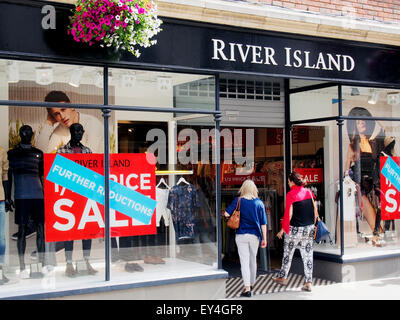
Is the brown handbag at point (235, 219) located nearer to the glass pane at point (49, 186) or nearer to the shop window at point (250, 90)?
the glass pane at point (49, 186)

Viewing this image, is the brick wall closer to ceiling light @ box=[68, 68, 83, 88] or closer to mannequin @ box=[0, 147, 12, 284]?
ceiling light @ box=[68, 68, 83, 88]

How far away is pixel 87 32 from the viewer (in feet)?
22.1

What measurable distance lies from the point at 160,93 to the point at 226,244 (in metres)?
3.38

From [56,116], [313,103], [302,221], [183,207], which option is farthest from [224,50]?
[302,221]

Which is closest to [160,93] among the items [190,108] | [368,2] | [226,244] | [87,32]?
[190,108]

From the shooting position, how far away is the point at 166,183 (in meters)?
8.04

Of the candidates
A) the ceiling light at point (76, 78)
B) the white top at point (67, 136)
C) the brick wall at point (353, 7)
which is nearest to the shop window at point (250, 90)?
the brick wall at point (353, 7)

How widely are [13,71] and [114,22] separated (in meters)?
1.39

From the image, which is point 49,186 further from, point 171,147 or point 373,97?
point 373,97

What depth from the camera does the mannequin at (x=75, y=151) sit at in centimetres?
723

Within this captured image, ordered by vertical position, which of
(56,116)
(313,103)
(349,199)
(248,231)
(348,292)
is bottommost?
(348,292)

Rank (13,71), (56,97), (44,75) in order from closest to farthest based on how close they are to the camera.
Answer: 1. (13,71)
2. (44,75)
3. (56,97)

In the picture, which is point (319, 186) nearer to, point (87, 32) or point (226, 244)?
point (226, 244)

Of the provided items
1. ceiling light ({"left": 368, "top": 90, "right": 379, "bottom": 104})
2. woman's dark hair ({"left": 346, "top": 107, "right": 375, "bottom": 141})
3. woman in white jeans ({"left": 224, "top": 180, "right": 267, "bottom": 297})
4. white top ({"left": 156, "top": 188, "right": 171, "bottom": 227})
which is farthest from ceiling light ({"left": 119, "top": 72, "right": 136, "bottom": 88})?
ceiling light ({"left": 368, "top": 90, "right": 379, "bottom": 104})
